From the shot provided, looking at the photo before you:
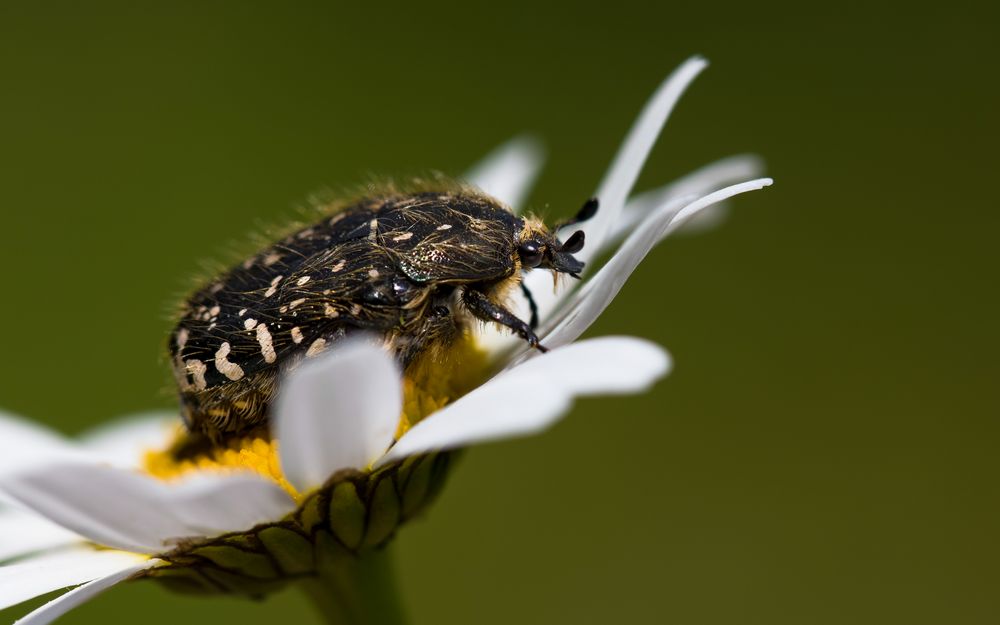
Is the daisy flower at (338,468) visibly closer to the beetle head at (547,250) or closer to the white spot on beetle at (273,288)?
the beetle head at (547,250)

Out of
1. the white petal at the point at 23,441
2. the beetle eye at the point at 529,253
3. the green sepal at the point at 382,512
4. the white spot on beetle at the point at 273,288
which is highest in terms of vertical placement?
the white petal at the point at 23,441

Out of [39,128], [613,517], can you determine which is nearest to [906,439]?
[613,517]

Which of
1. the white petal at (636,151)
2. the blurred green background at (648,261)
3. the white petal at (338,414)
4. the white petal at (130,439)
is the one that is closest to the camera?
the white petal at (338,414)

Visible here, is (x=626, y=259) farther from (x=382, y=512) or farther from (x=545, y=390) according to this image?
(x=382, y=512)

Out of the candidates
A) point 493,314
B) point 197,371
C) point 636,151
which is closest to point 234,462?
point 197,371

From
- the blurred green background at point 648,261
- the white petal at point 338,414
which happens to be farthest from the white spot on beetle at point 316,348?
the blurred green background at point 648,261

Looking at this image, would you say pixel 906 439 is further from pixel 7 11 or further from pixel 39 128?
pixel 7 11
